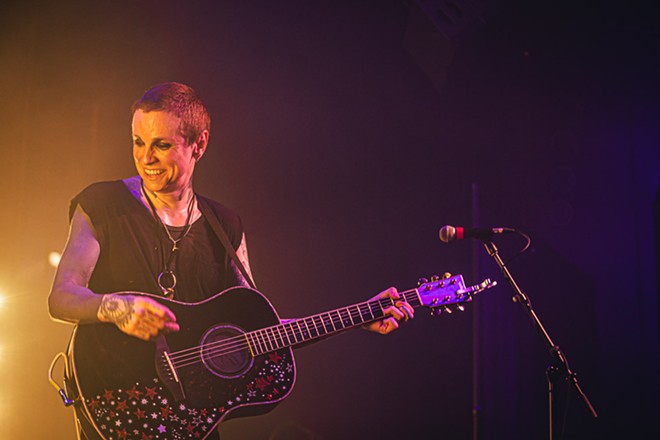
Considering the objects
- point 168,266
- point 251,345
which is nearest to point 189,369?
point 251,345

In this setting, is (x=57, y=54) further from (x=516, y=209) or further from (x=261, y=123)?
(x=516, y=209)

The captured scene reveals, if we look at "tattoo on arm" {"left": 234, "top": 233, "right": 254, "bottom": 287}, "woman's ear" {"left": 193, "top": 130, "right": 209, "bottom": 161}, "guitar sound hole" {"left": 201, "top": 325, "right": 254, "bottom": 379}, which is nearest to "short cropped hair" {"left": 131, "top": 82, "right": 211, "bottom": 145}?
"woman's ear" {"left": 193, "top": 130, "right": 209, "bottom": 161}

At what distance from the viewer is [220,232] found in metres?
3.18

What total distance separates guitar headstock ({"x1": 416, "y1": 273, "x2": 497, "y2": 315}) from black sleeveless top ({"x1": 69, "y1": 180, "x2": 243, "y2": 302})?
3.22 ft

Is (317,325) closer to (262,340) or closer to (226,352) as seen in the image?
(262,340)

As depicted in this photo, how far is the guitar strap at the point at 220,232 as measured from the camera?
3.14 meters

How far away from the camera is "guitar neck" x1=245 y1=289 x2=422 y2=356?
9.07ft

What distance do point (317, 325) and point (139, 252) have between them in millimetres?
925

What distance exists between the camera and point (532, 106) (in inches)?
161

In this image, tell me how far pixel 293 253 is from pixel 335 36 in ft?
4.52

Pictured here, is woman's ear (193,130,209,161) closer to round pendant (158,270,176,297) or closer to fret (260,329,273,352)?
round pendant (158,270,176,297)

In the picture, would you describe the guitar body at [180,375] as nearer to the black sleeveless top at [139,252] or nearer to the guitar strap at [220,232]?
the black sleeveless top at [139,252]

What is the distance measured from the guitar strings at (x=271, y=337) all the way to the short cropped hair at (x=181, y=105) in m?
1.11

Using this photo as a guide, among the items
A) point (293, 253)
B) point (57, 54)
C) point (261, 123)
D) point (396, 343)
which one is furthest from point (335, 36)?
point (396, 343)
